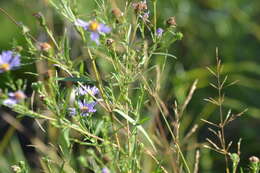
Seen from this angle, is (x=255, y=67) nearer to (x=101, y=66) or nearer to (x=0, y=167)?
(x=101, y=66)

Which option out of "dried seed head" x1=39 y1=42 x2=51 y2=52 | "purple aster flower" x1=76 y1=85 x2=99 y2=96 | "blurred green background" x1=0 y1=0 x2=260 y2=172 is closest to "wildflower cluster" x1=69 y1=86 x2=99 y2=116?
"purple aster flower" x1=76 y1=85 x2=99 y2=96

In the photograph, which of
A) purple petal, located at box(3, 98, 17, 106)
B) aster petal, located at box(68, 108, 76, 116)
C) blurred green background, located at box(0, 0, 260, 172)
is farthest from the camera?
blurred green background, located at box(0, 0, 260, 172)

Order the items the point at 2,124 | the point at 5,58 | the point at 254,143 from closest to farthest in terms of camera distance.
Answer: the point at 5,58
the point at 254,143
the point at 2,124

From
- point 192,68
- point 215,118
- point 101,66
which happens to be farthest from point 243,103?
point 101,66

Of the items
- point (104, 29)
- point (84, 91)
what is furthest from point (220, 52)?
point (104, 29)

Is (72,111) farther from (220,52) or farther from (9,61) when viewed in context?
(220,52)

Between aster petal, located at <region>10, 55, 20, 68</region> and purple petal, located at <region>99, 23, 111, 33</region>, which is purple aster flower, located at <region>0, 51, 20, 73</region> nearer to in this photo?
aster petal, located at <region>10, 55, 20, 68</region>

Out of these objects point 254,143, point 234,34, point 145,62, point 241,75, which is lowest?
point 254,143
